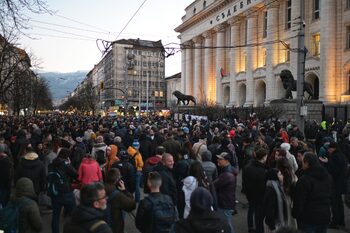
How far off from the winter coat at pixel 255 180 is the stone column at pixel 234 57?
2176 inches

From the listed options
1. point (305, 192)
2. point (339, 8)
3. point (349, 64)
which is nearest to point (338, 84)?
point (349, 64)

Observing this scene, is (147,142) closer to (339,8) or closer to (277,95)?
(339,8)

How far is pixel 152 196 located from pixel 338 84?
1524 inches

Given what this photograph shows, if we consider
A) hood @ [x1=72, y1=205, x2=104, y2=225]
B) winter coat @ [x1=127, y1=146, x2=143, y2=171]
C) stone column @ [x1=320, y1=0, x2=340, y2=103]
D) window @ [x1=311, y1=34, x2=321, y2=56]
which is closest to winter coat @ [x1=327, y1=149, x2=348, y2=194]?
winter coat @ [x1=127, y1=146, x2=143, y2=171]

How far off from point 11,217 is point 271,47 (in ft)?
163

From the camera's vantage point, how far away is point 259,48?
56.2 metres

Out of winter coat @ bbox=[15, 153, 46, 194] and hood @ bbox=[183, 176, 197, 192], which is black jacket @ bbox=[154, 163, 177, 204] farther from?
winter coat @ bbox=[15, 153, 46, 194]

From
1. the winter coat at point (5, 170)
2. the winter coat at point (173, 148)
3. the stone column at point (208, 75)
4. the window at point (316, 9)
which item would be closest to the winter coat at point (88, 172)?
the winter coat at point (5, 170)

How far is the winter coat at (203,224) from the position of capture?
3949 mm

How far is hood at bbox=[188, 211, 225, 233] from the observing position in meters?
3.95

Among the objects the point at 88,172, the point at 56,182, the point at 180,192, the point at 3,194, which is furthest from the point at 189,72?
the point at 180,192

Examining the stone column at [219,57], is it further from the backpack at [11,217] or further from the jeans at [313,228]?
the backpack at [11,217]

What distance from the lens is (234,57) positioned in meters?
62.1

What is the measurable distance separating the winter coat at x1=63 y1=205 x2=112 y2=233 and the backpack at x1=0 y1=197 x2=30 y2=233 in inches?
52.6
